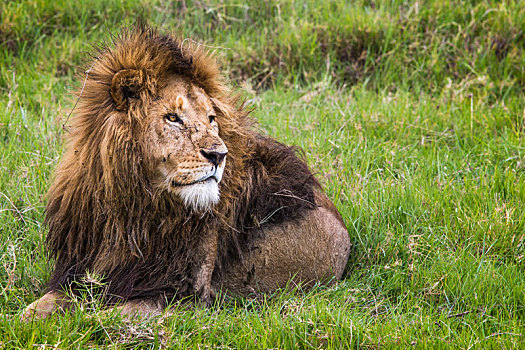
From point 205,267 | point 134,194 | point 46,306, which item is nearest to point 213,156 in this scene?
point 134,194

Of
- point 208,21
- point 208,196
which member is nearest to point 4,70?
point 208,21

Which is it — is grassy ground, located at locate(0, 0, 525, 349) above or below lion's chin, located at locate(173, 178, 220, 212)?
below

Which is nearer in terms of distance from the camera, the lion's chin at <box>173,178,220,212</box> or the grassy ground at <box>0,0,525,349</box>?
the lion's chin at <box>173,178,220,212</box>

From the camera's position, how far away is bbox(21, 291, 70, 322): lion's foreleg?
307 centimetres

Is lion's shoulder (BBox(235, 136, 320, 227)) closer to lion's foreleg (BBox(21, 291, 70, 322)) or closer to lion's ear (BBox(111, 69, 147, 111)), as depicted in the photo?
lion's ear (BBox(111, 69, 147, 111))

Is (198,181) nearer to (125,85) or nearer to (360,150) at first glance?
(125,85)

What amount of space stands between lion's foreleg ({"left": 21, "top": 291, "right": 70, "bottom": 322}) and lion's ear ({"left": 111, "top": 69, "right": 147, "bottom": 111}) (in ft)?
3.18

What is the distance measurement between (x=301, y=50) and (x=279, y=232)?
121 inches

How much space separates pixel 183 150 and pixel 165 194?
26 centimetres

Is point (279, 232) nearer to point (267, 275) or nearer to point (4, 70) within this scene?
point (267, 275)

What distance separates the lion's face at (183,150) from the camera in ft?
9.61

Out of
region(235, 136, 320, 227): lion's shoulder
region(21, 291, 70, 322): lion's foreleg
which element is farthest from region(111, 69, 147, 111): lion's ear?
region(21, 291, 70, 322): lion's foreleg

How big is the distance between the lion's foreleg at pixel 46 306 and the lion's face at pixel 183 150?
755 mm

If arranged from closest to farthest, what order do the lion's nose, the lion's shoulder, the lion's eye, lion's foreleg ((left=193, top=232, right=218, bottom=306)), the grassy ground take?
the lion's nose < the lion's eye < the grassy ground < lion's foreleg ((left=193, top=232, right=218, bottom=306)) < the lion's shoulder
